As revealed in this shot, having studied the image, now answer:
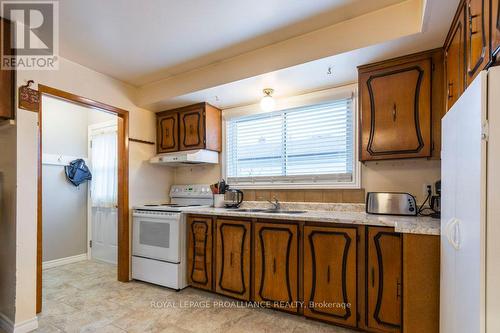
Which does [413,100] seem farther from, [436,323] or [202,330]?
[202,330]

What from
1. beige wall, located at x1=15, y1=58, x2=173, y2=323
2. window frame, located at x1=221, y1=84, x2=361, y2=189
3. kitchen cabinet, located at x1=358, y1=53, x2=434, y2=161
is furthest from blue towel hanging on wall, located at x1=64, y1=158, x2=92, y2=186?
kitchen cabinet, located at x1=358, y1=53, x2=434, y2=161

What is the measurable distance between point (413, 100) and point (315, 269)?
161 cm

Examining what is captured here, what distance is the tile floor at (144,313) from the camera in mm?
2098

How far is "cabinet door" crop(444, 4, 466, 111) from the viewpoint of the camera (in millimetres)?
1492

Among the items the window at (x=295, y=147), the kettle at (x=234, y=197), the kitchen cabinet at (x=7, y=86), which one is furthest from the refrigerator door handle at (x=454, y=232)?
the kitchen cabinet at (x=7, y=86)

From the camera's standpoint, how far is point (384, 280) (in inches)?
74.6

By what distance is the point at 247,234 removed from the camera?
8.14 ft

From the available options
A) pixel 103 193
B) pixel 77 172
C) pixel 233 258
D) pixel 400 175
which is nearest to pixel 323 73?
pixel 400 175

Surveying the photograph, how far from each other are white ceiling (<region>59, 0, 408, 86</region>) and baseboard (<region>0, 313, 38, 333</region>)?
2408mm

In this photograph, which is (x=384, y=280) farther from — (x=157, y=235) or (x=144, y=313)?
(x=157, y=235)

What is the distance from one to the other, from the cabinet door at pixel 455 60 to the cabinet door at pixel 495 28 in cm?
45

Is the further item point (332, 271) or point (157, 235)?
point (157, 235)

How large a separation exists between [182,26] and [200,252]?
7.28 ft

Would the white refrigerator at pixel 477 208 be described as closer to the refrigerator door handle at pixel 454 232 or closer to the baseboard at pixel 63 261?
the refrigerator door handle at pixel 454 232
